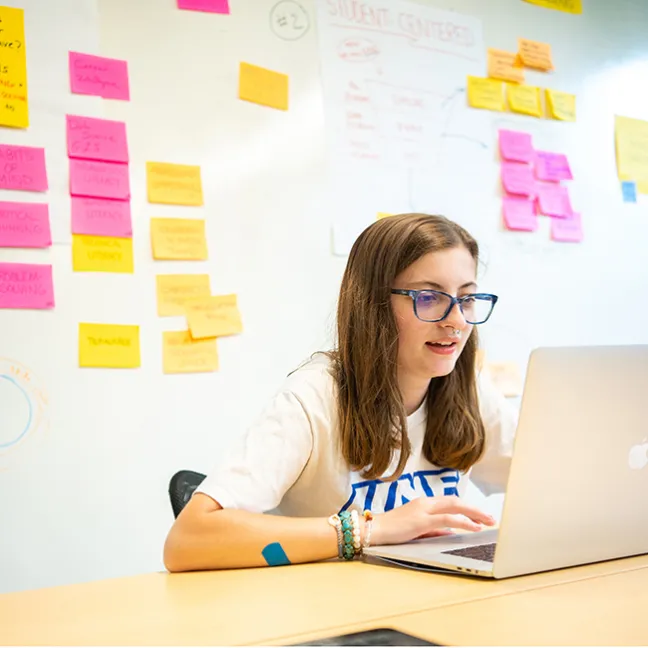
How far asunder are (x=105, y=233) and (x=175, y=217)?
175 millimetres

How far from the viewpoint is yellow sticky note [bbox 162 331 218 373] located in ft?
6.39

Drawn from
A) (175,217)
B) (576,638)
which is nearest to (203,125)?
(175,217)

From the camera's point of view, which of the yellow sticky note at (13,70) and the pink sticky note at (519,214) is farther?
the pink sticky note at (519,214)

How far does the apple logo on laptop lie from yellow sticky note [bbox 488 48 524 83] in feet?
6.00

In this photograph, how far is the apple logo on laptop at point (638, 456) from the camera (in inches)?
37.8

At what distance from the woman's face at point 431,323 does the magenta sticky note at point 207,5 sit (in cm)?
105

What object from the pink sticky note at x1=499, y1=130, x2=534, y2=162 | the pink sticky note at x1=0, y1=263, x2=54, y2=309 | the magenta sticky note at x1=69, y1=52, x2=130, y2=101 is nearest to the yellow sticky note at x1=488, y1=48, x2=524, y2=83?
the pink sticky note at x1=499, y1=130, x2=534, y2=162

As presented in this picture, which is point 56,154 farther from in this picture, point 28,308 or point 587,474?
point 587,474

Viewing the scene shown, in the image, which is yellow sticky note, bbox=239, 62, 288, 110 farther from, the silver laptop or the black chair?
the silver laptop

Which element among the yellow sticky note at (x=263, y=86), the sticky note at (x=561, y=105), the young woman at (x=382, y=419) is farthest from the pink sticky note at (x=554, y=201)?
the young woman at (x=382, y=419)

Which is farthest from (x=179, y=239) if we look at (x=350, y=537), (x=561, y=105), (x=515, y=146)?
(x=561, y=105)

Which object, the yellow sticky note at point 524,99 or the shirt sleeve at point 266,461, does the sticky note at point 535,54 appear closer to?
the yellow sticky note at point 524,99

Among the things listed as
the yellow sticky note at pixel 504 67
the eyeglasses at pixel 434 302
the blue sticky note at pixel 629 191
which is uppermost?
the yellow sticky note at pixel 504 67

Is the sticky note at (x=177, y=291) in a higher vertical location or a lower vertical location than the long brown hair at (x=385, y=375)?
higher
